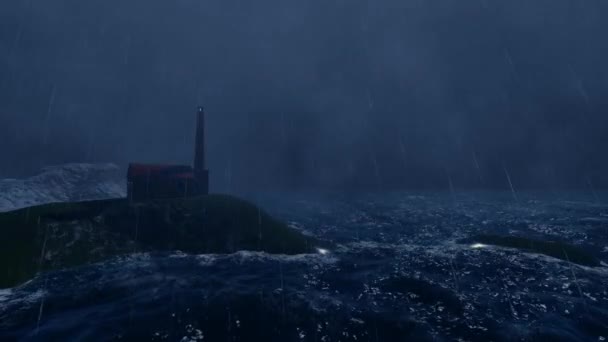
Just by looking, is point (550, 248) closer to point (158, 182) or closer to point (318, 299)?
point (318, 299)

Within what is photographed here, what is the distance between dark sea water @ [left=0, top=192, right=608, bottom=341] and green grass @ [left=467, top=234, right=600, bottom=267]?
4.93ft

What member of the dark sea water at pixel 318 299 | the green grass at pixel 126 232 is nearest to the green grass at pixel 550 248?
the dark sea water at pixel 318 299

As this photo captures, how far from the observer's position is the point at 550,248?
26.7m

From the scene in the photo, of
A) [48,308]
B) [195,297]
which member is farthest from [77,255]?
[195,297]

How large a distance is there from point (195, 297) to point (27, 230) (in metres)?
16.8

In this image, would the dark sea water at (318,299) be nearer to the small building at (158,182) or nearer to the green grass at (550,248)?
the green grass at (550,248)

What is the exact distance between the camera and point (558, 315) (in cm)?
1459

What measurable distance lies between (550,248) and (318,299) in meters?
25.4

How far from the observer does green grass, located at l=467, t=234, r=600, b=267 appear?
2422 cm

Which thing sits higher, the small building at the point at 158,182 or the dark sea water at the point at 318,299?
the small building at the point at 158,182

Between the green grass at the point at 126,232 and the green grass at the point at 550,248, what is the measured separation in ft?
66.4

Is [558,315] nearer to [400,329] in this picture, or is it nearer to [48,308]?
[400,329]

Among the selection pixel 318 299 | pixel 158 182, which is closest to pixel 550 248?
pixel 318 299

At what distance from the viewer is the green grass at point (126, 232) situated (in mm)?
20942
